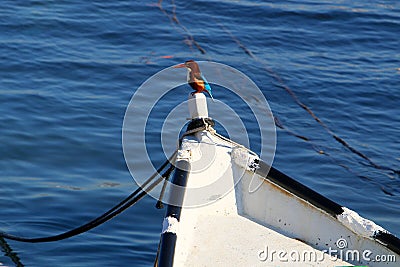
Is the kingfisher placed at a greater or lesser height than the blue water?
lesser

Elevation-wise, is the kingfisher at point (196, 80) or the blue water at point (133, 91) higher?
the blue water at point (133, 91)

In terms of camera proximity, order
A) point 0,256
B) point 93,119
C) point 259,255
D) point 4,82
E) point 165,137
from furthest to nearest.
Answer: point 4,82 → point 93,119 → point 165,137 → point 0,256 → point 259,255

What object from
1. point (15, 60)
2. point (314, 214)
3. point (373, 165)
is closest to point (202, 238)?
point (314, 214)

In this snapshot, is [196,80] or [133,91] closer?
[196,80]

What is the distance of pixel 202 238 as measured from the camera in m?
4.38

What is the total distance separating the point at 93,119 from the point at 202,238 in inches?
165

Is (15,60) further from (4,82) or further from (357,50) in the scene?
(357,50)

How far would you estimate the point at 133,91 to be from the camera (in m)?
9.09

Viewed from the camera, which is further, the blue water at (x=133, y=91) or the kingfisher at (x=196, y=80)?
the blue water at (x=133, y=91)

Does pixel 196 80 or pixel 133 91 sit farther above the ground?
pixel 133 91

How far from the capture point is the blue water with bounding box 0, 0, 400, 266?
6.64 m

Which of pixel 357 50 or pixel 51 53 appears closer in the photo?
pixel 51 53

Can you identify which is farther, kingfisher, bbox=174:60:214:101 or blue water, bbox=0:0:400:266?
blue water, bbox=0:0:400:266

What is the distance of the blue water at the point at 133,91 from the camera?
21.8 feet
